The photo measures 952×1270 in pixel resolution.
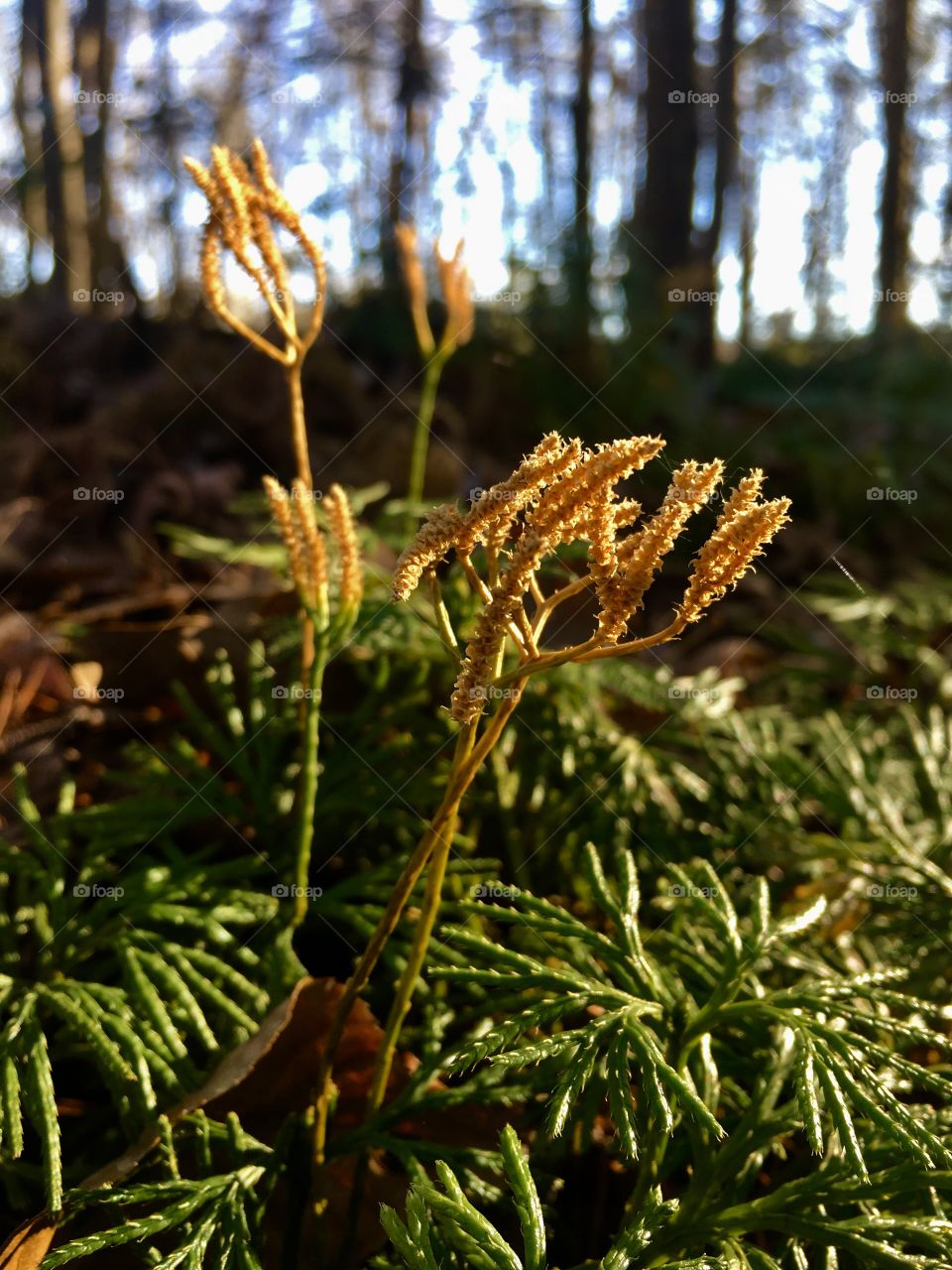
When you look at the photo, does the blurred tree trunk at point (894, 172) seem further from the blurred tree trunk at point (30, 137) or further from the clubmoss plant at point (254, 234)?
the clubmoss plant at point (254, 234)

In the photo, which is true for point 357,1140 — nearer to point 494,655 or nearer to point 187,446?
point 494,655

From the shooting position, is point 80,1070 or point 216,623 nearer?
point 80,1070

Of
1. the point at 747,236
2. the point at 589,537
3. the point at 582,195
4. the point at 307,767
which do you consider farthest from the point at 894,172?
the point at 589,537

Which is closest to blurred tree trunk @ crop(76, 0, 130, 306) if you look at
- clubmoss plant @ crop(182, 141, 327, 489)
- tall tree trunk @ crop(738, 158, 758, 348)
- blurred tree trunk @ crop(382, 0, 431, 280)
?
blurred tree trunk @ crop(382, 0, 431, 280)

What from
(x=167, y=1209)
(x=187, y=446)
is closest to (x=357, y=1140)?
(x=167, y=1209)

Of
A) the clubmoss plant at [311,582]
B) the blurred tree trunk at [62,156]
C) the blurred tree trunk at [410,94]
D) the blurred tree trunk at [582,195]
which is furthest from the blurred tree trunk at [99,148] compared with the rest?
the clubmoss plant at [311,582]

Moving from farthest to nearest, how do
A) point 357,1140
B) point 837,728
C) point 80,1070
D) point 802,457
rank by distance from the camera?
point 802,457 < point 837,728 < point 80,1070 < point 357,1140

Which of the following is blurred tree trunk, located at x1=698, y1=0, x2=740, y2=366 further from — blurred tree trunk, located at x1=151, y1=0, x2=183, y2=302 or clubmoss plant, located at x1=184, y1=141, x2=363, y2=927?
clubmoss plant, located at x1=184, y1=141, x2=363, y2=927
